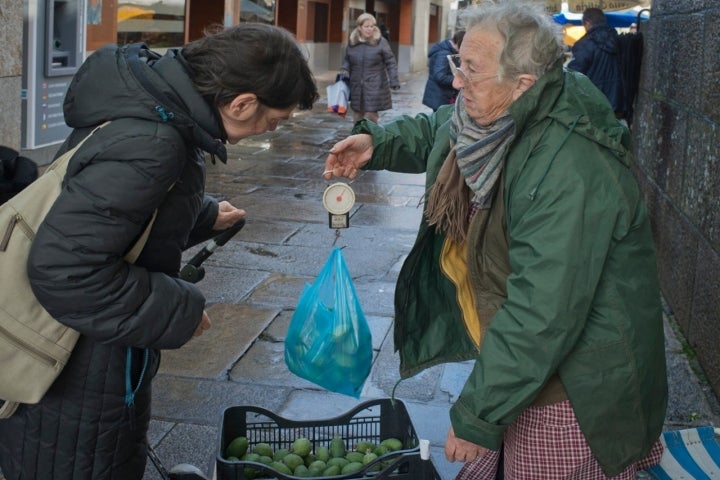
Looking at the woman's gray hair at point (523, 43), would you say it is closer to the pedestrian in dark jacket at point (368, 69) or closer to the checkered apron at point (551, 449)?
the checkered apron at point (551, 449)

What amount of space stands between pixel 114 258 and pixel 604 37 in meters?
7.80

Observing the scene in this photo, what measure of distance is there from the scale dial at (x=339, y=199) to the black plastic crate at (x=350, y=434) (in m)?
0.60

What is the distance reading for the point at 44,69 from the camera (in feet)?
26.2

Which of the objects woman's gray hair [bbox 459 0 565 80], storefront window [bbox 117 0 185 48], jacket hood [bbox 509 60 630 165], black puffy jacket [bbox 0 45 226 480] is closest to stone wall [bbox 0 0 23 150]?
black puffy jacket [bbox 0 45 226 480]

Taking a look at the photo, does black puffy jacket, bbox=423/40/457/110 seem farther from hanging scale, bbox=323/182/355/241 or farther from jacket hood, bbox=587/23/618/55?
hanging scale, bbox=323/182/355/241

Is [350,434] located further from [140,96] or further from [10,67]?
[10,67]

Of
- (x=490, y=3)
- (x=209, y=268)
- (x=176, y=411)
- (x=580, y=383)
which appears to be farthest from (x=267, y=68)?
(x=209, y=268)

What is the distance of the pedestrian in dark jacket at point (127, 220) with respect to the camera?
207 cm

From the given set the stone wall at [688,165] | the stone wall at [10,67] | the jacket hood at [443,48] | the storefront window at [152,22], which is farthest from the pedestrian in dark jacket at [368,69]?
the stone wall at [10,67]

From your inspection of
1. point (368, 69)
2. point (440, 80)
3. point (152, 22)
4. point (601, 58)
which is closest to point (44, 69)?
point (440, 80)

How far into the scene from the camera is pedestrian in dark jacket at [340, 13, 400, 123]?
12.4m

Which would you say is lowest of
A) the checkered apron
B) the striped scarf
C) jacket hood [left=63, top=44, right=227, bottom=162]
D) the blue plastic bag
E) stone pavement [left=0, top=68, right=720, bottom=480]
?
stone pavement [left=0, top=68, right=720, bottom=480]

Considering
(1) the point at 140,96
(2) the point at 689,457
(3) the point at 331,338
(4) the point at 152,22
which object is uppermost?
(4) the point at 152,22

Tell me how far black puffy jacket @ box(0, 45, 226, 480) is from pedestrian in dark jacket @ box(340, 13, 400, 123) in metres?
10.2
